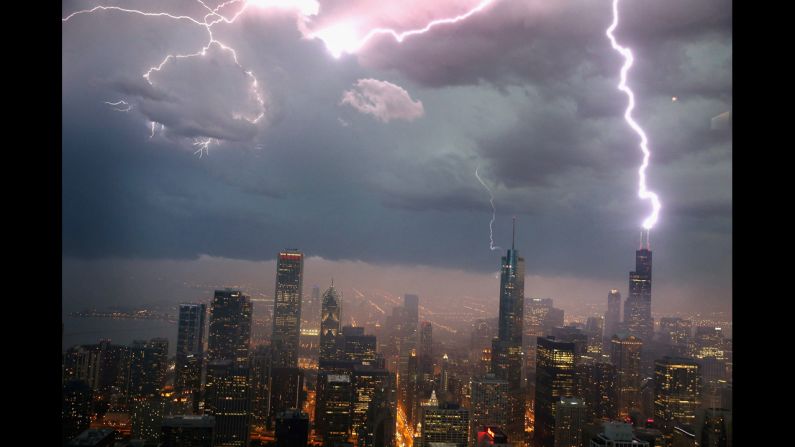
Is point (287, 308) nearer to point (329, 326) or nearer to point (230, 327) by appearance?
point (329, 326)

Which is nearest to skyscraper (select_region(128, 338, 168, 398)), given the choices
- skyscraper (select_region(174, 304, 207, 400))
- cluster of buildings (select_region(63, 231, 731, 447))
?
cluster of buildings (select_region(63, 231, 731, 447))

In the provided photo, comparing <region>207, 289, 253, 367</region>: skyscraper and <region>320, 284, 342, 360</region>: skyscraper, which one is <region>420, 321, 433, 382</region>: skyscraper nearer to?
<region>320, 284, 342, 360</region>: skyscraper

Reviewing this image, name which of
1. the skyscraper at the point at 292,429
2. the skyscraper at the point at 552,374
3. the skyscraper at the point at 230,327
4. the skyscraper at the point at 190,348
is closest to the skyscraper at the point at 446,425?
the skyscraper at the point at 552,374

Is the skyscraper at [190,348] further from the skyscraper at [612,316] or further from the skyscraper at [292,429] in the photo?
the skyscraper at [612,316]

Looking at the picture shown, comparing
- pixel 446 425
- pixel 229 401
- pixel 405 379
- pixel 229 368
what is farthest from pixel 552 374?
pixel 229 368
